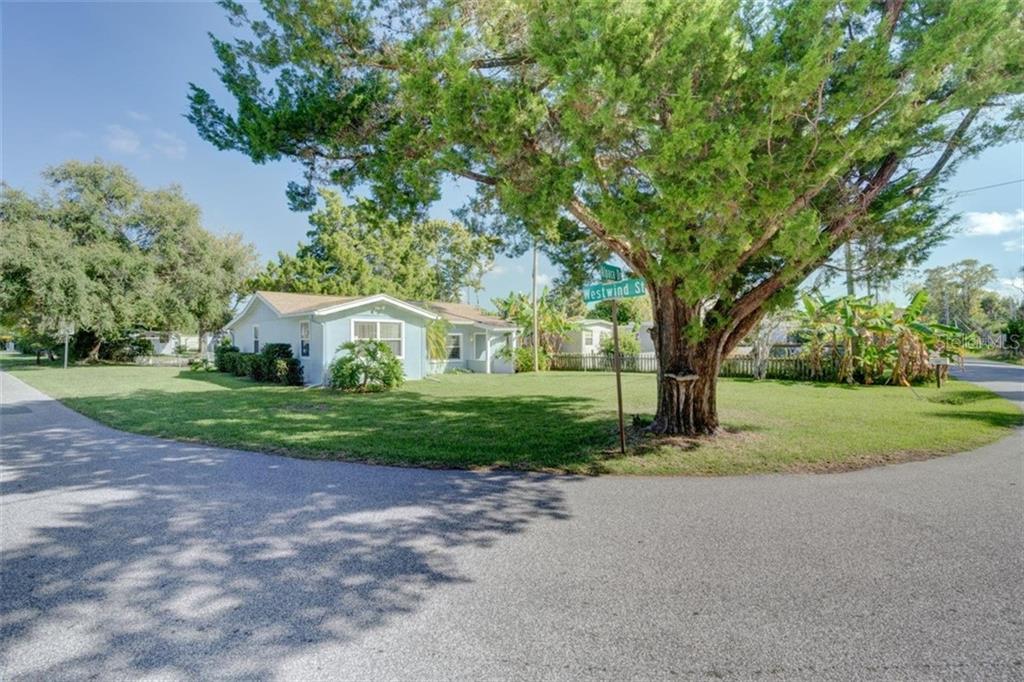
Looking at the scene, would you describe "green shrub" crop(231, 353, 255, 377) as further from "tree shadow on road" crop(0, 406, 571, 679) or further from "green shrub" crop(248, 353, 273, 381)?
"tree shadow on road" crop(0, 406, 571, 679)

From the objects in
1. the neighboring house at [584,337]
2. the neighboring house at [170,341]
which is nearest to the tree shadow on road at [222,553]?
the neighboring house at [584,337]

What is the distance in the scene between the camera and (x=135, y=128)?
11781 millimetres

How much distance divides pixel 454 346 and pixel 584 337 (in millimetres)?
7978

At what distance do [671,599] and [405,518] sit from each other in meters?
2.32

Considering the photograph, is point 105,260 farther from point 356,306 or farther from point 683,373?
point 683,373

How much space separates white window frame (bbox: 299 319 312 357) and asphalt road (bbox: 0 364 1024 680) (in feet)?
38.8

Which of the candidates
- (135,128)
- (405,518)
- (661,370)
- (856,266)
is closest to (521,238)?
(661,370)

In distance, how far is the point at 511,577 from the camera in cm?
323

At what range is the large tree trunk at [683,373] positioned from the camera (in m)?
7.58

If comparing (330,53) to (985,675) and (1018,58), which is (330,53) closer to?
(1018,58)

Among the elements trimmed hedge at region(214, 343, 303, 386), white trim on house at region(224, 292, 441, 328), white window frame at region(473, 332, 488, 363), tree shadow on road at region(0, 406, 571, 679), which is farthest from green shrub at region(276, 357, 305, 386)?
tree shadow on road at region(0, 406, 571, 679)

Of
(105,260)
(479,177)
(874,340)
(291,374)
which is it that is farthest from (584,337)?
(105,260)

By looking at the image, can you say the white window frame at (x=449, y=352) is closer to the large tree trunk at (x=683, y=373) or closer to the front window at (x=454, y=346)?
the front window at (x=454, y=346)

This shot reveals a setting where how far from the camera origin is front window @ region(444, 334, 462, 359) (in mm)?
22875
